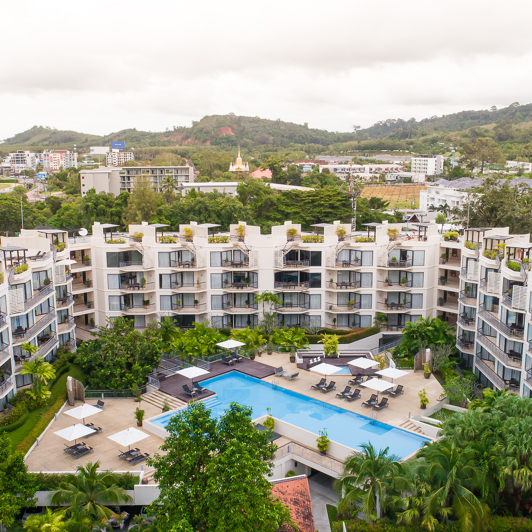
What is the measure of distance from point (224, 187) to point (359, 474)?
99.2 metres

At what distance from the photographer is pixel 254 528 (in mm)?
19266

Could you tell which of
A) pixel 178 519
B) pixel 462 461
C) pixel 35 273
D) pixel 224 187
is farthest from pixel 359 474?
pixel 224 187

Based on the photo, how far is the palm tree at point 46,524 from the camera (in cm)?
2120

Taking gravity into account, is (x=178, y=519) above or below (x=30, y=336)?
below

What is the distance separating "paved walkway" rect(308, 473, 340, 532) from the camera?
1045 inches

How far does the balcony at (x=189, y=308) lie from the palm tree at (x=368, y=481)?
25332mm

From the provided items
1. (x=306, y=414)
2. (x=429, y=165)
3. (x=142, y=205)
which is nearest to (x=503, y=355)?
(x=306, y=414)

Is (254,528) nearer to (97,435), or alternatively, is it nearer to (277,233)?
(97,435)

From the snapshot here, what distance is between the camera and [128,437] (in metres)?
29.0

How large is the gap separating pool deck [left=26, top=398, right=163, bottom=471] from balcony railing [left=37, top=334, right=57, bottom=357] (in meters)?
3.94

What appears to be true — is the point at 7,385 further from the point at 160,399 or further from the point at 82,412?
the point at 160,399

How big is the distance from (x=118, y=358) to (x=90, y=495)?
1322 centimetres

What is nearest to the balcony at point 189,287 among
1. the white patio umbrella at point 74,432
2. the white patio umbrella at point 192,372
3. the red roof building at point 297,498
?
the white patio umbrella at point 192,372

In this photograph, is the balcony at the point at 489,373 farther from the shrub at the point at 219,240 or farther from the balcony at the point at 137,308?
the balcony at the point at 137,308
